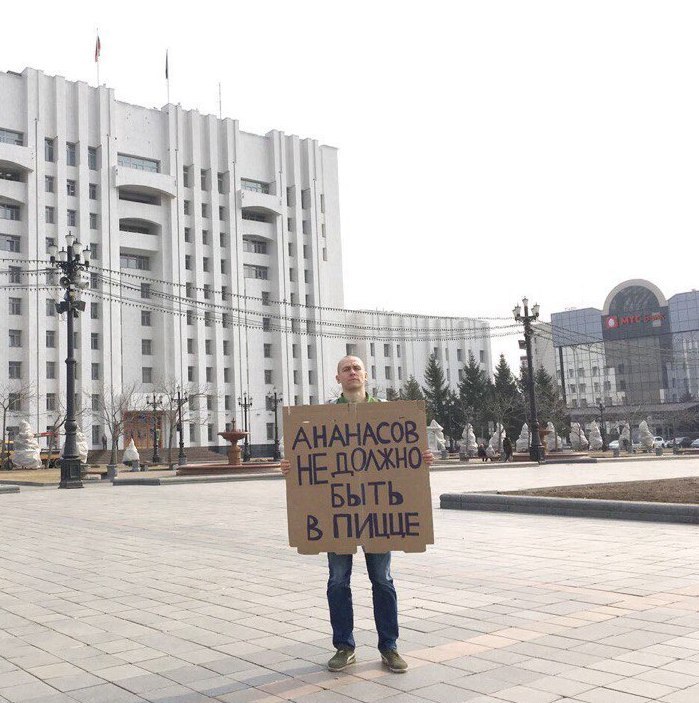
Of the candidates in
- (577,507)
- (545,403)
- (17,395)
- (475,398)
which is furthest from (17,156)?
(577,507)

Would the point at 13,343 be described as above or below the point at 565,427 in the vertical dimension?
above

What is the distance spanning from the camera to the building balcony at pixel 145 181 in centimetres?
6969

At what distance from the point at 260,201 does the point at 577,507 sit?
228ft

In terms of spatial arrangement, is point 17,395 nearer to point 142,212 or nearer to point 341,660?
point 142,212

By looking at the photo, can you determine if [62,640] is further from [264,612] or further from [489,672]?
[489,672]

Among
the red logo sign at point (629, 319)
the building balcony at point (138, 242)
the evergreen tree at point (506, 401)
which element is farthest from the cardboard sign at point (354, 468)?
the red logo sign at point (629, 319)

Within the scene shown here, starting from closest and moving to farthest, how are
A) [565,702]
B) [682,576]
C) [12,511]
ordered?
[565,702] → [682,576] → [12,511]

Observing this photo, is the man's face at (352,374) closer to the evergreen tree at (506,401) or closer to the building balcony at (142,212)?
the building balcony at (142,212)

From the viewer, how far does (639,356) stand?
107 metres

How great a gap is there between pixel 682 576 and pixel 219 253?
71.3 metres

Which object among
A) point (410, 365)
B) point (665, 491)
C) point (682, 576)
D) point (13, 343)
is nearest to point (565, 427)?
point (410, 365)

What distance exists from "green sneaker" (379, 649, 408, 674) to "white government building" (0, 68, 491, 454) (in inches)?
2252

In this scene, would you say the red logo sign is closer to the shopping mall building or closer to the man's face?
the shopping mall building

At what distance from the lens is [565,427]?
8462 cm
